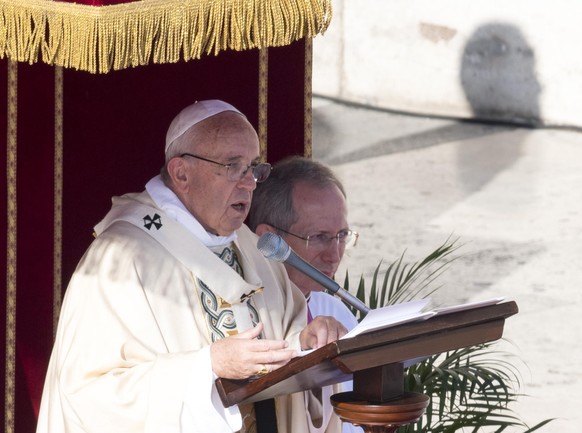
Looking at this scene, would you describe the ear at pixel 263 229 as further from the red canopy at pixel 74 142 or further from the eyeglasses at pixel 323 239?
the red canopy at pixel 74 142

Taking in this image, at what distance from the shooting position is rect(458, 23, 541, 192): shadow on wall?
11945 mm

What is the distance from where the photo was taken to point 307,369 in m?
2.62

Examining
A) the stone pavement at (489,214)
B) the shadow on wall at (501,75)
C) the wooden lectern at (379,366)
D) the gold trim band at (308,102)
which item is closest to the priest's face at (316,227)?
the gold trim band at (308,102)

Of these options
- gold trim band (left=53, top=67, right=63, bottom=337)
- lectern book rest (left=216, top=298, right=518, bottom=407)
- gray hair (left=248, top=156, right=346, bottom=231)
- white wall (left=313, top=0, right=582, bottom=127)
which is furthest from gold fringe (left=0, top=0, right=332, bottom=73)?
white wall (left=313, top=0, right=582, bottom=127)

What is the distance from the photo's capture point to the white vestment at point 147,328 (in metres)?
2.97

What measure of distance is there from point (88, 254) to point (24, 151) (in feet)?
1.34

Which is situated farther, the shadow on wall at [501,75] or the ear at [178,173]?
the shadow on wall at [501,75]

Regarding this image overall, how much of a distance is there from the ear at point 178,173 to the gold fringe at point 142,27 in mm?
571

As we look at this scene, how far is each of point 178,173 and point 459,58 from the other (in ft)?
29.9

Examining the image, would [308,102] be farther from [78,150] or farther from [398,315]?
[398,315]

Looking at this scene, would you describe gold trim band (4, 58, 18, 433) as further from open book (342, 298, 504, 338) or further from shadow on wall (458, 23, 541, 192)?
shadow on wall (458, 23, 541, 192)

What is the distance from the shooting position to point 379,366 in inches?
108

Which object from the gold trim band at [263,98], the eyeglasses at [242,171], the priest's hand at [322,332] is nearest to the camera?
the priest's hand at [322,332]

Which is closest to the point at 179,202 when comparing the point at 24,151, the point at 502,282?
the point at 24,151
